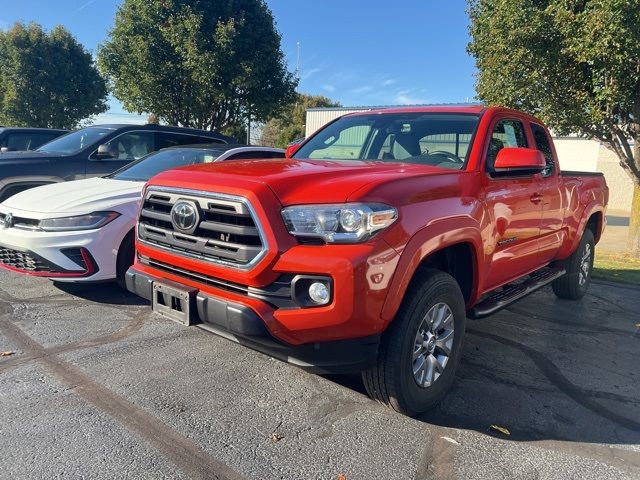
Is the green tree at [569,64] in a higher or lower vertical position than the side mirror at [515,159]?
higher

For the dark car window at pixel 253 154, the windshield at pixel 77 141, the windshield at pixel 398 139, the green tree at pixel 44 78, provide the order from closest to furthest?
the windshield at pixel 398 139 → the dark car window at pixel 253 154 → the windshield at pixel 77 141 → the green tree at pixel 44 78

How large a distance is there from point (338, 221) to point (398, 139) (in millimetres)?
1811

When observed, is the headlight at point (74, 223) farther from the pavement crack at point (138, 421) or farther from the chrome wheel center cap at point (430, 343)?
the chrome wheel center cap at point (430, 343)

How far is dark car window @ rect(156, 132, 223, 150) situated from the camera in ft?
26.2

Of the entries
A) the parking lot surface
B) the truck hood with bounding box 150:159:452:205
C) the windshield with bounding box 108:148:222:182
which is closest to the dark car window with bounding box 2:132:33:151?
the windshield with bounding box 108:148:222:182

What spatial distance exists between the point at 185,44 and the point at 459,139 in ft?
43.7

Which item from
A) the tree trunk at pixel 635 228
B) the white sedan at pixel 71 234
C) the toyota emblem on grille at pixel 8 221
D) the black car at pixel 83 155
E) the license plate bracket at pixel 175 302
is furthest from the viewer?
the tree trunk at pixel 635 228

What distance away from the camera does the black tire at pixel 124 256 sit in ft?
15.9

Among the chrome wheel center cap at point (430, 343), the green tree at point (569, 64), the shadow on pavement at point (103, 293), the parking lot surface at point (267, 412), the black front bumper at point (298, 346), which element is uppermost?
the green tree at point (569, 64)

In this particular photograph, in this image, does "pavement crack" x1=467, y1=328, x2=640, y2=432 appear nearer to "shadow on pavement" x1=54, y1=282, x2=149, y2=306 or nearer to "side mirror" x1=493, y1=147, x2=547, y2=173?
"side mirror" x1=493, y1=147, x2=547, y2=173

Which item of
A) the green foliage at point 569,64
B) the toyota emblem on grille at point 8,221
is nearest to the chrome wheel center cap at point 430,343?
the toyota emblem on grille at point 8,221

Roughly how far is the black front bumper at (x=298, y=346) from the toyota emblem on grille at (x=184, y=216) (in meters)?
0.50

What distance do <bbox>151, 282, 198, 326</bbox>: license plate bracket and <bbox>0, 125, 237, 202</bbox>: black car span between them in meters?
4.55

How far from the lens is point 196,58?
15094 millimetres
